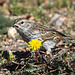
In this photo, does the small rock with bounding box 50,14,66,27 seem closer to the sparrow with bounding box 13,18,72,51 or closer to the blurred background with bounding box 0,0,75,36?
the blurred background with bounding box 0,0,75,36

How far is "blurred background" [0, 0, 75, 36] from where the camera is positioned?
674 centimetres

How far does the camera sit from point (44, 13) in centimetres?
755

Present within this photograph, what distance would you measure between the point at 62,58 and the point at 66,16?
12.8 ft

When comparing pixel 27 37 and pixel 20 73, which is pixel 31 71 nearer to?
pixel 20 73

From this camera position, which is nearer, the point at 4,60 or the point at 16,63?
the point at 16,63

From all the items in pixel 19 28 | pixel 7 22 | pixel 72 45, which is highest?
pixel 7 22

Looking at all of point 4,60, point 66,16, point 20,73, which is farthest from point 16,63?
point 66,16

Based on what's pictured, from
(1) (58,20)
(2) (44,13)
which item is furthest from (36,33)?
(2) (44,13)

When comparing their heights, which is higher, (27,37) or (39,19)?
(39,19)

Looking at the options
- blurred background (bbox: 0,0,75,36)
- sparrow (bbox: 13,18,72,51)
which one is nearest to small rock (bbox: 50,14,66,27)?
blurred background (bbox: 0,0,75,36)

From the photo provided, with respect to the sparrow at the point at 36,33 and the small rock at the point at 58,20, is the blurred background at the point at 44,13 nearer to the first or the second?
the small rock at the point at 58,20

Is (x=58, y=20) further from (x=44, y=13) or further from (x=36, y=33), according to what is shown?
(x=36, y=33)

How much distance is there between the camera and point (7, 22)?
676 centimetres

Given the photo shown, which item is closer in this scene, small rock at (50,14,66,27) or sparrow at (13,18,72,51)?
sparrow at (13,18,72,51)
